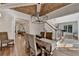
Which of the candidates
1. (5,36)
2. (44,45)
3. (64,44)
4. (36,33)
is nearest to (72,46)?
(64,44)

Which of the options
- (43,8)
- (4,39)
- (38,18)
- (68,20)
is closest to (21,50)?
(4,39)

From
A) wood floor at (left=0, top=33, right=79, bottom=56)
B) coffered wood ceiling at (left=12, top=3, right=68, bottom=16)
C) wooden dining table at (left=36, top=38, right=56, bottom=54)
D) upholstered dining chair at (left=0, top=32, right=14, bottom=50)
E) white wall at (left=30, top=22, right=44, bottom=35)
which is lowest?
wood floor at (left=0, top=33, right=79, bottom=56)

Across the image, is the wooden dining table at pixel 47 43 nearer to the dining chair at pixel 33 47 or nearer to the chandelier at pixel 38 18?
the dining chair at pixel 33 47

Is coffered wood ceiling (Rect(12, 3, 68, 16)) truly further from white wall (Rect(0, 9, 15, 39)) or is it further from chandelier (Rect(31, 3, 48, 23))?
white wall (Rect(0, 9, 15, 39))

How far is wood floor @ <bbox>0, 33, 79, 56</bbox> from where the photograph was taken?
57.9 inches

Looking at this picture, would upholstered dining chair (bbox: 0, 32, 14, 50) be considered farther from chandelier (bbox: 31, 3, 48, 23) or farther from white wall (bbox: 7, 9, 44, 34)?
chandelier (bbox: 31, 3, 48, 23)

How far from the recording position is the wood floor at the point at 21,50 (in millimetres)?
1471

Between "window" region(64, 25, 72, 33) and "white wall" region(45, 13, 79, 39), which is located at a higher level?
"white wall" region(45, 13, 79, 39)

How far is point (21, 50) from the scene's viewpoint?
60.9 inches

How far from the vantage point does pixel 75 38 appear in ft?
4.79

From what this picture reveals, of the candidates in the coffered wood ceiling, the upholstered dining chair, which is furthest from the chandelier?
the upholstered dining chair

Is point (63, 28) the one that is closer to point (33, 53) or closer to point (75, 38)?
point (75, 38)

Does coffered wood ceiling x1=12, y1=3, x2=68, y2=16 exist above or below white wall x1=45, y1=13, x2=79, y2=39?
above

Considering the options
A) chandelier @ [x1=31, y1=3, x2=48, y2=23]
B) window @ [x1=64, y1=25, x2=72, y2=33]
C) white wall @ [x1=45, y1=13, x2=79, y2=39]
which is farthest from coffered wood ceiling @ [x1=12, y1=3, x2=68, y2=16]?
window @ [x1=64, y1=25, x2=72, y2=33]
